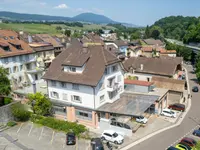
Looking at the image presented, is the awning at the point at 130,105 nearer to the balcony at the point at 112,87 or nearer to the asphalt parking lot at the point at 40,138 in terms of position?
the balcony at the point at 112,87

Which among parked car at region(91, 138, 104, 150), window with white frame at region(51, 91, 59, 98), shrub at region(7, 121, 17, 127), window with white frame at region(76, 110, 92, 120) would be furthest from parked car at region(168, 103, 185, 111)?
shrub at region(7, 121, 17, 127)

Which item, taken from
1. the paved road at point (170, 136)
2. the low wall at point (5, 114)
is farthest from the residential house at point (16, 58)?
the paved road at point (170, 136)

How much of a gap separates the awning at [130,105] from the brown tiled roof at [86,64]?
567 cm

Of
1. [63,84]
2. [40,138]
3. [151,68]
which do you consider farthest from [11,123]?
[151,68]

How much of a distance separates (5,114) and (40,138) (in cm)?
885

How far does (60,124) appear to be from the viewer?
119ft

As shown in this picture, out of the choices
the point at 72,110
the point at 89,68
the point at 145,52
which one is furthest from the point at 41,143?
the point at 145,52

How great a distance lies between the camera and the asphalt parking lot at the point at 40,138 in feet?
103

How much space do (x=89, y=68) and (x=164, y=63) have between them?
28.8 m

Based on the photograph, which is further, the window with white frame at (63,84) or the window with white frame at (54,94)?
the window with white frame at (54,94)

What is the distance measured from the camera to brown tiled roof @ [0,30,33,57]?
52.6 m

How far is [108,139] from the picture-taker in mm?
32969

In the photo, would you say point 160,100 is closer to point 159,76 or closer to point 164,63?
point 159,76

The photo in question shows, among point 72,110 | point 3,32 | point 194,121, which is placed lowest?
point 194,121
